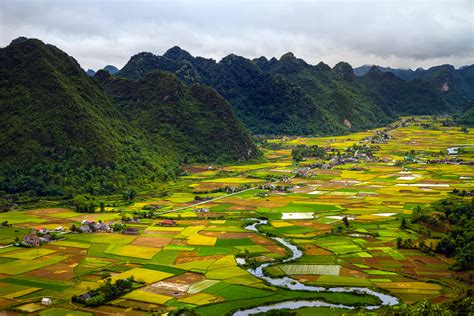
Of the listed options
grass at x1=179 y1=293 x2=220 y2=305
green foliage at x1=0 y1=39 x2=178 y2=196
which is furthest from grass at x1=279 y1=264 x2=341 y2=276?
green foliage at x1=0 y1=39 x2=178 y2=196

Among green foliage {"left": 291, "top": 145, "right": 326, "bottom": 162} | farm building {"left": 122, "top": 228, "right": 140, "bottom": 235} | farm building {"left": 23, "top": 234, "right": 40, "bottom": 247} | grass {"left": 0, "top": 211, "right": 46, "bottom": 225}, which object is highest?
green foliage {"left": 291, "top": 145, "right": 326, "bottom": 162}

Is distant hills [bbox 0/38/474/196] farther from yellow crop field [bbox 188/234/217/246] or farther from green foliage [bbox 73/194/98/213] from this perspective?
yellow crop field [bbox 188/234/217/246]

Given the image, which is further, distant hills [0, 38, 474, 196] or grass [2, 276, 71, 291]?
distant hills [0, 38, 474, 196]

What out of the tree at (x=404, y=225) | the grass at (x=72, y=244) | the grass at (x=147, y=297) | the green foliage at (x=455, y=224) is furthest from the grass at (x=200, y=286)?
the tree at (x=404, y=225)

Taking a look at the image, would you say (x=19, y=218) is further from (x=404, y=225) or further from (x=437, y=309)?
(x=437, y=309)

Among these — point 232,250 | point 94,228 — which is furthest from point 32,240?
point 232,250

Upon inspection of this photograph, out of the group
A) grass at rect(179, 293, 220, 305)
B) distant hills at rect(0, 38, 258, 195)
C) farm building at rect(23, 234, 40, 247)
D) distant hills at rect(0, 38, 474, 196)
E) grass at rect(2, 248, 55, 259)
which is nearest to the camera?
grass at rect(179, 293, 220, 305)

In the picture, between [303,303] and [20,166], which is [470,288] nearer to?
[303,303]
